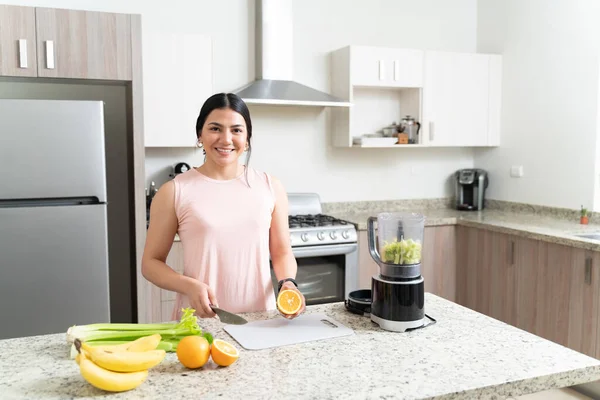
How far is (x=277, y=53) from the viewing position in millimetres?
3986

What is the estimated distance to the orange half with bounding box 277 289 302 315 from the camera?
1694 millimetres

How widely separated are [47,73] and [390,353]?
2.48 metres

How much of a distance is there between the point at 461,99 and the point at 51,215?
300cm

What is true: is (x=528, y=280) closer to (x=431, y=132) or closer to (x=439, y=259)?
(x=439, y=259)

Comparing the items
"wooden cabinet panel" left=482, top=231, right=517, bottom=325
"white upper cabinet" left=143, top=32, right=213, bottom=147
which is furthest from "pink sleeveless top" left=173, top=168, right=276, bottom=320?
"wooden cabinet panel" left=482, top=231, right=517, bottom=325

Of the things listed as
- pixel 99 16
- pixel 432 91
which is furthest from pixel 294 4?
pixel 99 16

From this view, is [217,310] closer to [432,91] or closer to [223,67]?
[223,67]

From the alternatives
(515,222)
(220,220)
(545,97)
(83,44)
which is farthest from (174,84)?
(545,97)

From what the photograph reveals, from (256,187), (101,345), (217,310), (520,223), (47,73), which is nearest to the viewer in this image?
(101,345)

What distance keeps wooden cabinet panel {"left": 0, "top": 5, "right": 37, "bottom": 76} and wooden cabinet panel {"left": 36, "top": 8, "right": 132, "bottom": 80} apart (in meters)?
0.04

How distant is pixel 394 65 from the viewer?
4133 mm

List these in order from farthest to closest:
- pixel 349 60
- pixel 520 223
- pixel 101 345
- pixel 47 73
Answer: pixel 349 60 → pixel 520 223 → pixel 47 73 → pixel 101 345

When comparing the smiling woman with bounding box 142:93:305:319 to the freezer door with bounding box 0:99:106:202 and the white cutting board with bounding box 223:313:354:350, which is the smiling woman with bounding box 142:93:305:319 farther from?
the freezer door with bounding box 0:99:106:202

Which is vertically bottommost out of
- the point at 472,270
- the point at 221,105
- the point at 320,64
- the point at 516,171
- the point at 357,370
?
the point at 472,270
